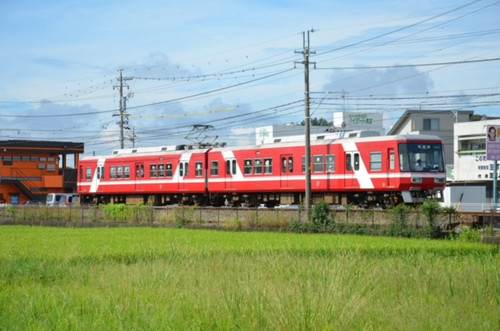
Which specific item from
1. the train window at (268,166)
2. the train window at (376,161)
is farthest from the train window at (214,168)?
the train window at (376,161)

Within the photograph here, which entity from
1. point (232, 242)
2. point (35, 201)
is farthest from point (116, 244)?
point (35, 201)

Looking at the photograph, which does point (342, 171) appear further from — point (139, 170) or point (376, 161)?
point (139, 170)

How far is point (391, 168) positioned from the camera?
93.8 ft

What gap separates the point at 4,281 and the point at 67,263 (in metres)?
2.56

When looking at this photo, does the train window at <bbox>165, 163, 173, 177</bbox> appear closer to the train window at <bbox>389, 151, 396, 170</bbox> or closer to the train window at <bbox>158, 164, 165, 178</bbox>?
the train window at <bbox>158, 164, 165, 178</bbox>

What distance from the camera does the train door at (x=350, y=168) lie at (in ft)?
97.7

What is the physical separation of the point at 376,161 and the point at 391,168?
2.26 ft

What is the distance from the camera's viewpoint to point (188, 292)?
10.6 m

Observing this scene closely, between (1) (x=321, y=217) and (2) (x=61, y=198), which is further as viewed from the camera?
(2) (x=61, y=198)

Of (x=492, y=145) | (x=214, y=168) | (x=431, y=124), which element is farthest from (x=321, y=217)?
(x=431, y=124)

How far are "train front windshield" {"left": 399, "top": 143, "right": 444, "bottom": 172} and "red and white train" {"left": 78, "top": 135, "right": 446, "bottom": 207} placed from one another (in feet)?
0.11

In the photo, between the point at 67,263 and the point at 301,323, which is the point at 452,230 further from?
the point at 301,323

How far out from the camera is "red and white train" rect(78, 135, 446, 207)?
28.7 meters

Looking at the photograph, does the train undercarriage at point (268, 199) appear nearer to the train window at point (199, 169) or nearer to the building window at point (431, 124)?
the train window at point (199, 169)
